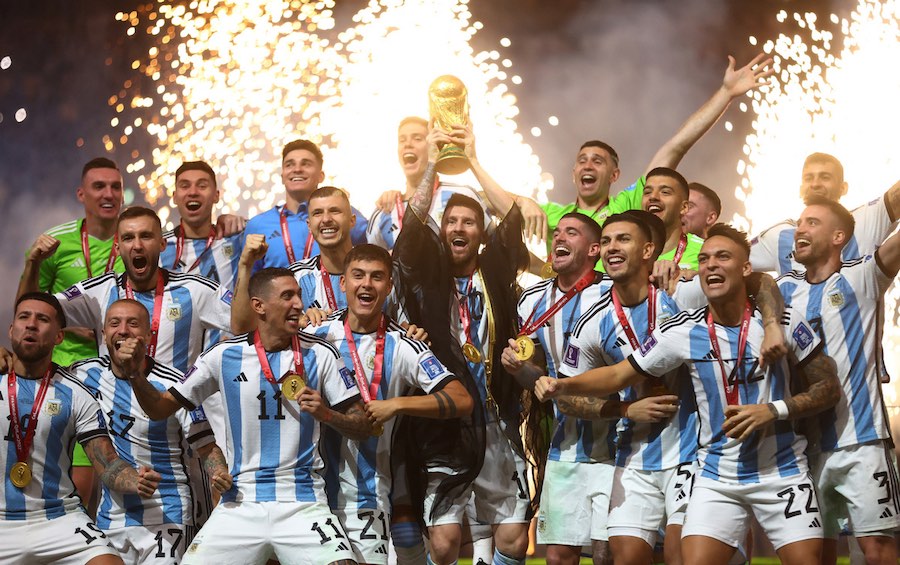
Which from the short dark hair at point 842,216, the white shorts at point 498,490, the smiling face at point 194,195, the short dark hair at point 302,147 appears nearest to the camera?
the short dark hair at point 842,216

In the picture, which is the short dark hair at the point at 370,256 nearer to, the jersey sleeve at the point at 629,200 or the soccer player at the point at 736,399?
the soccer player at the point at 736,399

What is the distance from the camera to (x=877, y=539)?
466 centimetres

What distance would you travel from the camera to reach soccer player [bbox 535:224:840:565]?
441 centimetres

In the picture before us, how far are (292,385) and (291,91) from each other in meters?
5.31

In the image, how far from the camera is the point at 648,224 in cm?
512

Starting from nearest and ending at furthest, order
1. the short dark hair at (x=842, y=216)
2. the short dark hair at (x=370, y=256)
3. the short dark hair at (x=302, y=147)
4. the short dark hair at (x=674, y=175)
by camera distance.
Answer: the short dark hair at (x=370, y=256)
the short dark hair at (x=842, y=216)
the short dark hair at (x=674, y=175)
the short dark hair at (x=302, y=147)

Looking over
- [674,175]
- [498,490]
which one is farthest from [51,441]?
[674,175]

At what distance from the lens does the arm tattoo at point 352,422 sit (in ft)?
14.6

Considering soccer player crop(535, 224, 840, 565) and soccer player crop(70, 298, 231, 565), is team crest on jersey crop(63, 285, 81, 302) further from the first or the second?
soccer player crop(535, 224, 840, 565)

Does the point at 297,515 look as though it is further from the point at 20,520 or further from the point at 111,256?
the point at 111,256

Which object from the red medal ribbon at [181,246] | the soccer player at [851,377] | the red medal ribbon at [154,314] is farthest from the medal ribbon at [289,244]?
the soccer player at [851,377]

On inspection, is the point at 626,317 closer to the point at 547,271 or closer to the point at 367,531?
the point at 547,271

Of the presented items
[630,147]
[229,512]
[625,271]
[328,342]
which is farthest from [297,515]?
[630,147]

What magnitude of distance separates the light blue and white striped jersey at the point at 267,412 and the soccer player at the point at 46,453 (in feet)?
1.15
